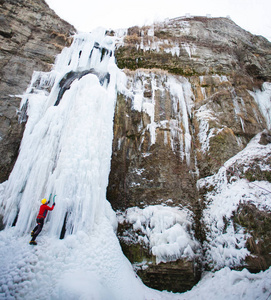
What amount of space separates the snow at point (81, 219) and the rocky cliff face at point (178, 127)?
10.2 inches

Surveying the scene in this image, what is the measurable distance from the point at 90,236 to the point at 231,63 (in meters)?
10.9

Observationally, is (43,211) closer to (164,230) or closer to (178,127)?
(164,230)

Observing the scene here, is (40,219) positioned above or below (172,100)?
below

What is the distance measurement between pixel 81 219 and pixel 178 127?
5055mm

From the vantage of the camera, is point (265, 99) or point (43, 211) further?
point (265, 99)

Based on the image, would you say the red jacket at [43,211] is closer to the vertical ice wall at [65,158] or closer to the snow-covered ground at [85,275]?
the vertical ice wall at [65,158]

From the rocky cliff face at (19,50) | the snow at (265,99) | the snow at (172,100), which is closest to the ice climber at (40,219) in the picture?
the rocky cliff face at (19,50)


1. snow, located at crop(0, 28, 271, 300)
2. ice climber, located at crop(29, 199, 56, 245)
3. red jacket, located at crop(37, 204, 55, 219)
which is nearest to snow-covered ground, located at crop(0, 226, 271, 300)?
snow, located at crop(0, 28, 271, 300)

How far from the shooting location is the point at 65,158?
510 centimetres

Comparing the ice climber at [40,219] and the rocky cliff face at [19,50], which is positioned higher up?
the rocky cliff face at [19,50]

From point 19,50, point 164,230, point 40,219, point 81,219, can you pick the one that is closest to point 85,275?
point 81,219

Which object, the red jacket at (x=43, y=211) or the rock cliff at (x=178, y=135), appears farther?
the rock cliff at (x=178, y=135)

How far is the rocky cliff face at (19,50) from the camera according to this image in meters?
6.87

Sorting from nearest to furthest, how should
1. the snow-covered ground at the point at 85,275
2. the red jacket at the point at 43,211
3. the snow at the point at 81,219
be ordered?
the snow-covered ground at the point at 85,275 < the snow at the point at 81,219 < the red jacket at the point at 43,211
